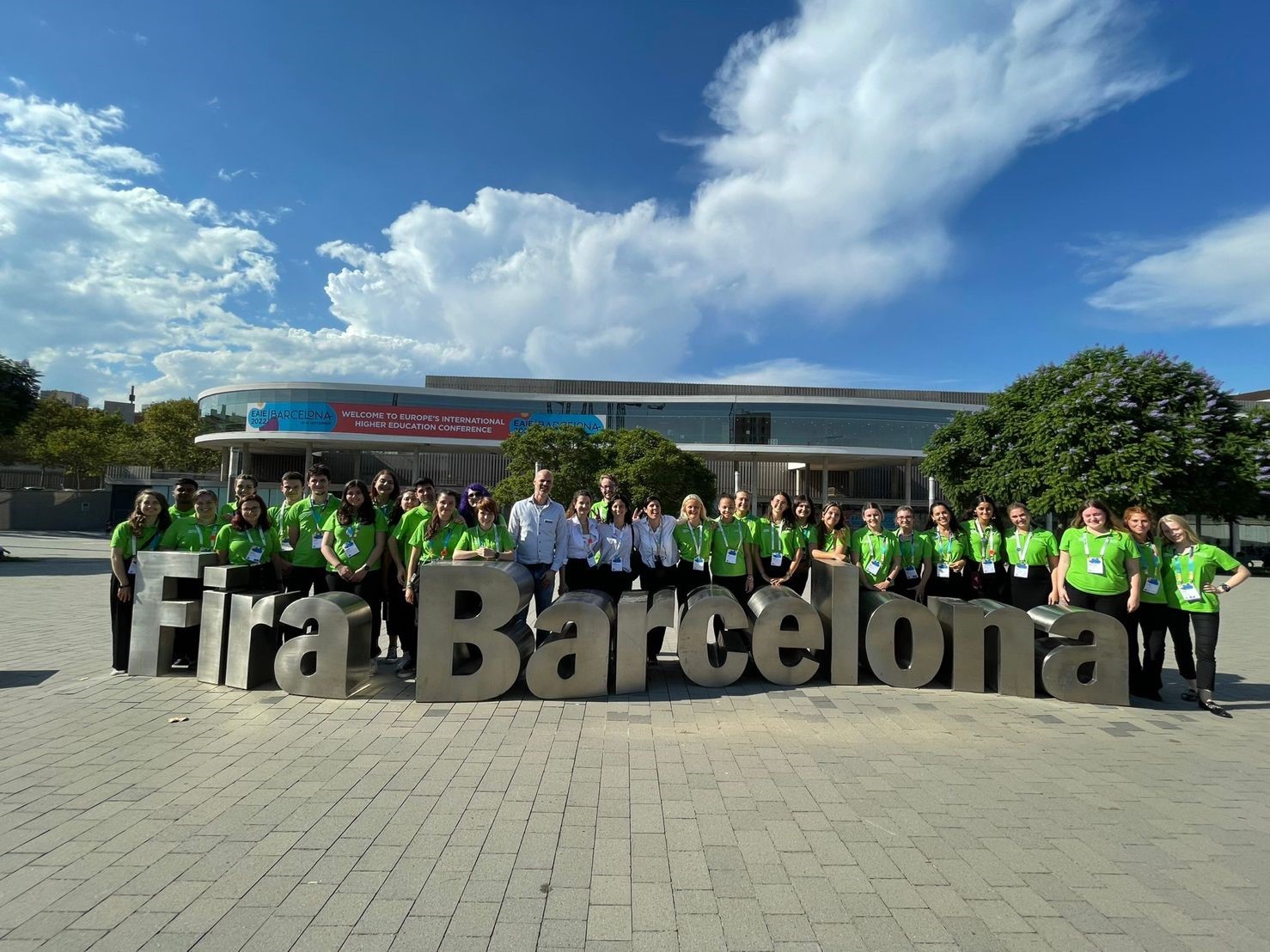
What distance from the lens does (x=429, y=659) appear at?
5695mm

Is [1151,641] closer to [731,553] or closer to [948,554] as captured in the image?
[948,554]

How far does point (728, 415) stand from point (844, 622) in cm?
3626

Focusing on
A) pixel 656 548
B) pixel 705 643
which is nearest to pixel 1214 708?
pixel 705 643

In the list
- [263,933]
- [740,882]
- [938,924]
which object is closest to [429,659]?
[263,933]

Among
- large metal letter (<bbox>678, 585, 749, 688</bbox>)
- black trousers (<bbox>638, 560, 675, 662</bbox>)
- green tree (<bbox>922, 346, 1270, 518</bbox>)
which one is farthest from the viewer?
green tree (<bbox>922, 346, 1270, 518</bbox>)

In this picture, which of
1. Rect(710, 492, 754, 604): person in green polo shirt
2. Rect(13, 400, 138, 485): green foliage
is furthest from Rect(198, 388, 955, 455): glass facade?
Rect(710, 492, 754, 604): person in green polo shirt

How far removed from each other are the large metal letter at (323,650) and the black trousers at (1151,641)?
7.04m

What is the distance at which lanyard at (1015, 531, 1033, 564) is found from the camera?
7148mm

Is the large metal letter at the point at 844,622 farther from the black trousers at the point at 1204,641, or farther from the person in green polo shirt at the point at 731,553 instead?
the black trousers at the point at 1204,641

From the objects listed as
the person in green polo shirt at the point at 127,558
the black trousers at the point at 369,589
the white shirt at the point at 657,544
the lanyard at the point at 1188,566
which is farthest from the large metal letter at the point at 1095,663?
the person in green polo shirt at the point at 127,558

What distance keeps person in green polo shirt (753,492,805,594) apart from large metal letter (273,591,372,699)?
4.28 m

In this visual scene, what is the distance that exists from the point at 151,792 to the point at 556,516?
3960 mm

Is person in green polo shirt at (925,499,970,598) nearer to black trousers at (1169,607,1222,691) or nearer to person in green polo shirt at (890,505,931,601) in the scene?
person in green polo shirt at (890,505,931,601)

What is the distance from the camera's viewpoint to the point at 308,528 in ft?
22.4
